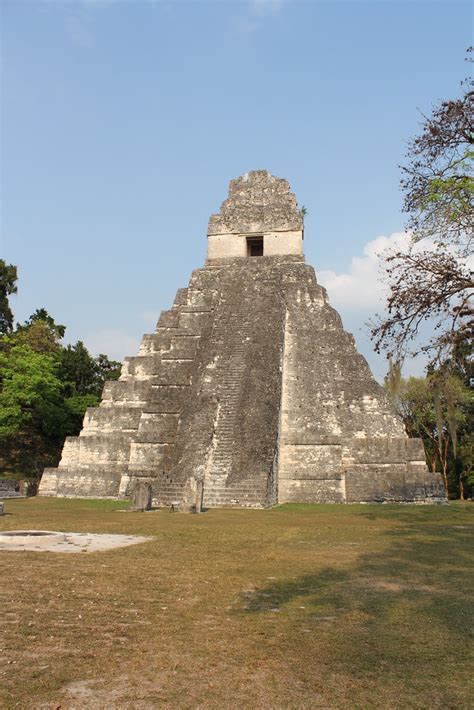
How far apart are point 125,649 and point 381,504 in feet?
43.6

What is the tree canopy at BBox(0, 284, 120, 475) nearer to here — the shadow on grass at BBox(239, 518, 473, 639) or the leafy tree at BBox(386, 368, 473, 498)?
the leafy tree at BBox(386, 368, 473, 498)

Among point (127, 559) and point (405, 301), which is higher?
point (405, 301)

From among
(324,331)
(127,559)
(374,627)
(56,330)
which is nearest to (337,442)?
(324,331)

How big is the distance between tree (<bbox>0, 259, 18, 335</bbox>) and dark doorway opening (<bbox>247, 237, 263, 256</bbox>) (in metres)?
14.8

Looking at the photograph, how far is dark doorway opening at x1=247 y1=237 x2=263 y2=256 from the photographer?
23953 millimetres

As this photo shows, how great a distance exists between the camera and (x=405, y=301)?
8570mm

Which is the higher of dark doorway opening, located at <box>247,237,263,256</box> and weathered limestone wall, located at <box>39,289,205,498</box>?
dark doorway opening, located at <box>247,237,263,256</box>

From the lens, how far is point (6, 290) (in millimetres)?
32906

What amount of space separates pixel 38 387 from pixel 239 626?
22437 millimetres

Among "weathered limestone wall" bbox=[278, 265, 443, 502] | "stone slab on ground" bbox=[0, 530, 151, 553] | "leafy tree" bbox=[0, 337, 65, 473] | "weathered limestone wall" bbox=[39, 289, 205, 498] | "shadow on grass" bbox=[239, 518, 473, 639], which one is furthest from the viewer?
"leafy tree" bbox=[0, 337, 65, 473]

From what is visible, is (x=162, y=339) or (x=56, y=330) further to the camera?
(x=56, y=330)

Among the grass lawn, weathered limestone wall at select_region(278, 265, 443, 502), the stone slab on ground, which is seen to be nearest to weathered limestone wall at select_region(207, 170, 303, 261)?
weathered limestone wall at select_region(278, 265, 443, 502)

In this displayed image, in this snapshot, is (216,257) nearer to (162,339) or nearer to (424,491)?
(162,339)

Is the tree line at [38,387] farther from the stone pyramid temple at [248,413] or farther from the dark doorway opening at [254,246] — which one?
the dark doorway opening at [254,246]
